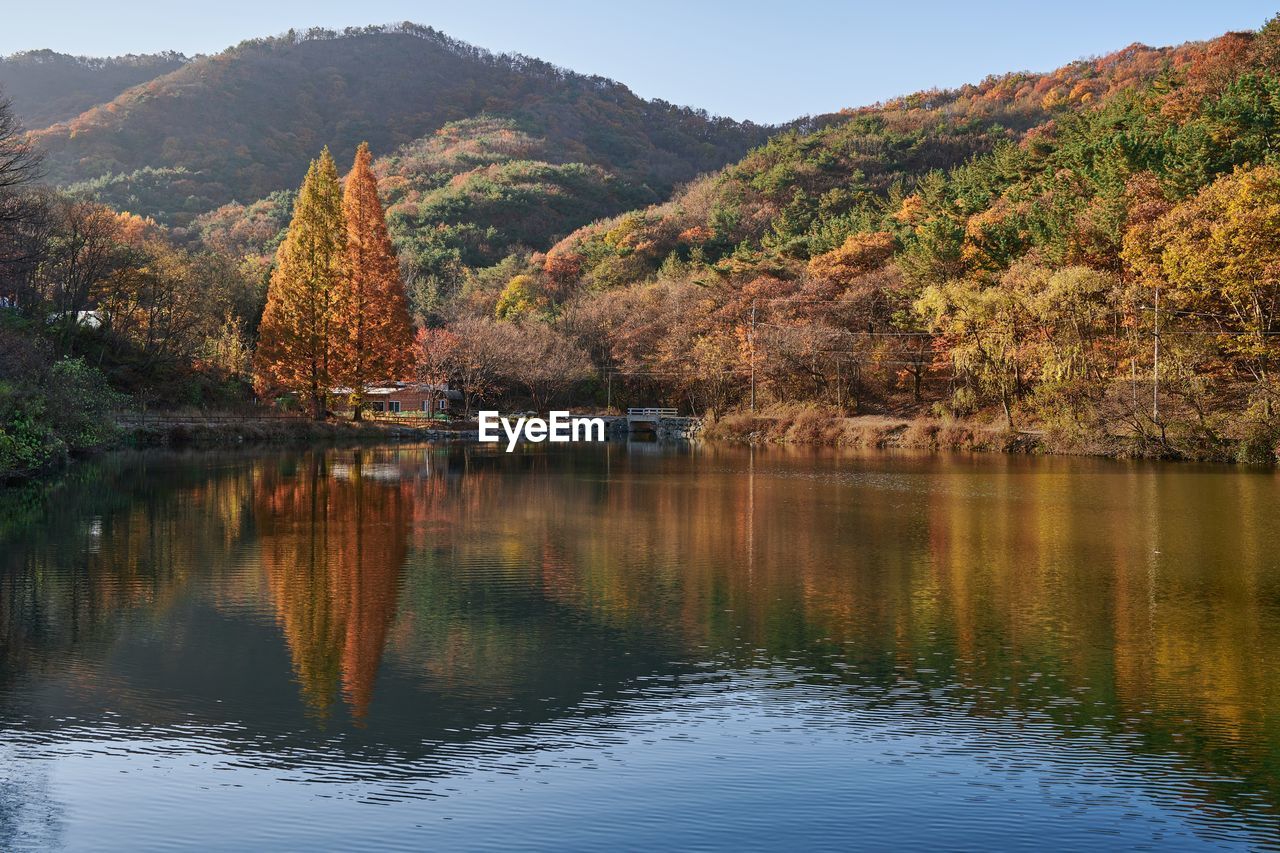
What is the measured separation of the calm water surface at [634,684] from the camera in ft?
19.2

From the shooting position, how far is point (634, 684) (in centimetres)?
830

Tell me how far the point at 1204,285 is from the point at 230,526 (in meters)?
31.7

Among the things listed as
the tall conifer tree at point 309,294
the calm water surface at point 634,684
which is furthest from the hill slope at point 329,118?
the calm water surface at point 634,684

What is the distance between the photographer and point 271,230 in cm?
8912

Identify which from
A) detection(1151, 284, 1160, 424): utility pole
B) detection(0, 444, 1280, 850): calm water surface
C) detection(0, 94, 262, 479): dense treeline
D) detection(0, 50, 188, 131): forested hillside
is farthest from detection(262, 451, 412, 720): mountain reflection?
detection(0, 50, 188, 131): forested hillside

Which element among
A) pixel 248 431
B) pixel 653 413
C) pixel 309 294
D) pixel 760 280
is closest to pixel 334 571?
pixel 248 431

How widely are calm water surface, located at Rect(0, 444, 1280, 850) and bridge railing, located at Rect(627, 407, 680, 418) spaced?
41.3 meters

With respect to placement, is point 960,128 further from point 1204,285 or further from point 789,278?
point 1204,285

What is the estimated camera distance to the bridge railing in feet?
194

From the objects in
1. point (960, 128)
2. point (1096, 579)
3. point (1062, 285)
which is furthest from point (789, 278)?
point (1096, 579)

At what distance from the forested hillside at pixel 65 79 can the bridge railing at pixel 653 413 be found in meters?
86.3

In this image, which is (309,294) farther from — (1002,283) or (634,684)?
(634,684)

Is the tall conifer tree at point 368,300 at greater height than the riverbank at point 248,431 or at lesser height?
greater

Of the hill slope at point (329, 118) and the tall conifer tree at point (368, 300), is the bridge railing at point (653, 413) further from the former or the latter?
the hill slope at point (329, 118)
